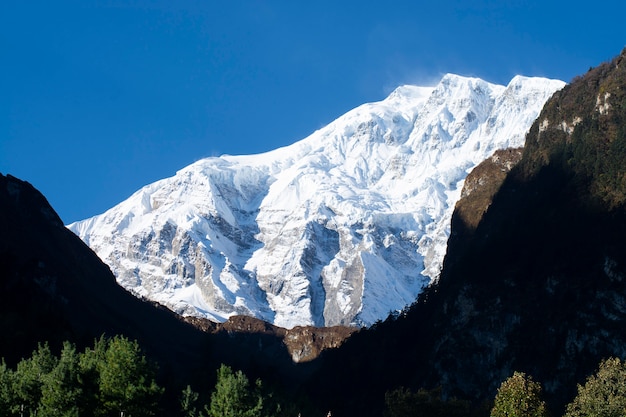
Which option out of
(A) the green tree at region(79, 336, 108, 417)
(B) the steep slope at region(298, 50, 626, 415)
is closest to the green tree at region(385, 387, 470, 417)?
(B) the steep slope at region(298, 50, 626, 415)

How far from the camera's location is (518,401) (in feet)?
276

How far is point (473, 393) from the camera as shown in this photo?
14775cm

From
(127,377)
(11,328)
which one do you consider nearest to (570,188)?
(11,328)

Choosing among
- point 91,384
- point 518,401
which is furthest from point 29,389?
point 518,401

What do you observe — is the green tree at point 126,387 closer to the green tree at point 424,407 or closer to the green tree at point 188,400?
the green tree at point 188,400

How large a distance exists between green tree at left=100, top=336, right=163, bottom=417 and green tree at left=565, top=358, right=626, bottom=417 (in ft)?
114

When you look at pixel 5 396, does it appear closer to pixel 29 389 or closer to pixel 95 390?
pixel 29 389

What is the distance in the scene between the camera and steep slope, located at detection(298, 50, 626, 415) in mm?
136625

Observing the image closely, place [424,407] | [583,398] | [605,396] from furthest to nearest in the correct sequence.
→ [424,407] < [583,398] < [605,396]

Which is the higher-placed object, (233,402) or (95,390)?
(95,390)

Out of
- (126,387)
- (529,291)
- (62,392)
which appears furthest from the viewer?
(529,291)

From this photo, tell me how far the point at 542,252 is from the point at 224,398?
8562 cm

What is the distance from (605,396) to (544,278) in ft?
217

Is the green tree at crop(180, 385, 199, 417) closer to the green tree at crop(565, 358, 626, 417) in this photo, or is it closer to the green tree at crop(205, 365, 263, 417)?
the green tree at crop(205, 365, 263, 417)
